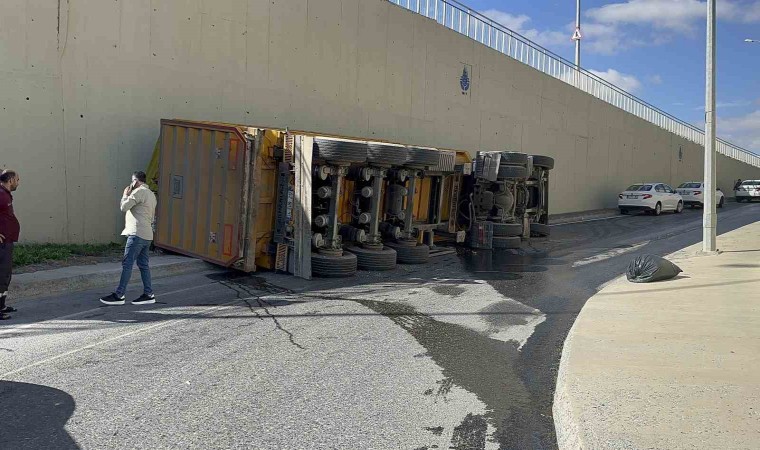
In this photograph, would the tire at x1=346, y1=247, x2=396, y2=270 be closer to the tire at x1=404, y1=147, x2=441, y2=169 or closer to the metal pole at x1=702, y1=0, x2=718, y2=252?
the tire at x1=404, y1=147, x2=441, y2=169

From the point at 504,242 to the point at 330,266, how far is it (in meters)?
6.14

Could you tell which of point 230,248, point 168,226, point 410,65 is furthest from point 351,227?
point 410,65

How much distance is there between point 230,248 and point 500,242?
→ 728 cm

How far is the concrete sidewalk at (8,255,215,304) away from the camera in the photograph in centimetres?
901

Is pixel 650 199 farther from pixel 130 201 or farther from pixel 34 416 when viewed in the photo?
pixel 34 416

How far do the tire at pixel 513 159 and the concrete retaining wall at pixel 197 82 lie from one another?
4.96 metres

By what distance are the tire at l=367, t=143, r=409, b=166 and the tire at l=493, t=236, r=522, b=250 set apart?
4.76 metres

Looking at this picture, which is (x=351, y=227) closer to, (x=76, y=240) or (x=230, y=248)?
(x=230, y=248)

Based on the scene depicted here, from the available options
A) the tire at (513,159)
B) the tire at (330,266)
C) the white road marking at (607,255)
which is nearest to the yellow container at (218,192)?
the tire at (330,266)

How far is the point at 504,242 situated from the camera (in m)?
15.9

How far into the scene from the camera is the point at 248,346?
6.69m

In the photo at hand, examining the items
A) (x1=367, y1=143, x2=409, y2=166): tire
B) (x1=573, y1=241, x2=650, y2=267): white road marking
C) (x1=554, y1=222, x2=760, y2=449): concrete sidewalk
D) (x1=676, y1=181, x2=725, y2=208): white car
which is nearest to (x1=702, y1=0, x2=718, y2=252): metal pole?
(x1=573, y1=241, x2=650, y2=267): white road marking

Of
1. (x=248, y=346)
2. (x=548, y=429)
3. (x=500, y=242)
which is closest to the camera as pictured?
(x=548, y=429)

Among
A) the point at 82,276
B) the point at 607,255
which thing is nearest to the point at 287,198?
the point at 82,276
